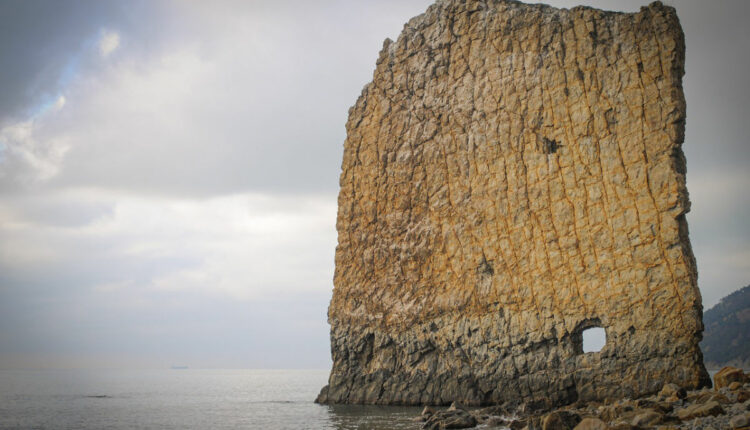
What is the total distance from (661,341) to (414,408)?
536 inches

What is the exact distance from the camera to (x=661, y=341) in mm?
25547

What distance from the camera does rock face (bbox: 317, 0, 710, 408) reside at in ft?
87.9

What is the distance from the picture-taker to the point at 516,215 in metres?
31.6

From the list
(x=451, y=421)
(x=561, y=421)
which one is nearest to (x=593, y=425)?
(x=561, y=421)

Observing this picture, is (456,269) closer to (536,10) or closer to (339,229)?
(339,229)

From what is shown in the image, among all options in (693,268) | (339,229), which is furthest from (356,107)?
(693,268)

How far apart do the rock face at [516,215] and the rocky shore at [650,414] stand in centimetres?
239

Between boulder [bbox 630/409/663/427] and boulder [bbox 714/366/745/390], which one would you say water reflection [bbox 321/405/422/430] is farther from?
boulder [bbox 714/366/745/390]

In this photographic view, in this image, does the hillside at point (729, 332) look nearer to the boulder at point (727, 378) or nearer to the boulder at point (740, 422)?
the boulder at point (727, 378)

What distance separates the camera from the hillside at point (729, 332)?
10619 cm

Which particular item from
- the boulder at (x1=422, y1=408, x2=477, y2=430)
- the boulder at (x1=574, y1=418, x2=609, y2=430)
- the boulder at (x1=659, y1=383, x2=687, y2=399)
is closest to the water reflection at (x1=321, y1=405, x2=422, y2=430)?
the boulder at (x1=422, y1=408, x2=477, y2=430)

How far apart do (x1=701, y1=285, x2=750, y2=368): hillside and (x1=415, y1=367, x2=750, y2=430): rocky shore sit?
92.7m

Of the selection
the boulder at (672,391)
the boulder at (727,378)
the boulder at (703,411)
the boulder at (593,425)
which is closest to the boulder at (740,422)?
the boulder at (703,411)

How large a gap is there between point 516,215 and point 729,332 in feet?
365
